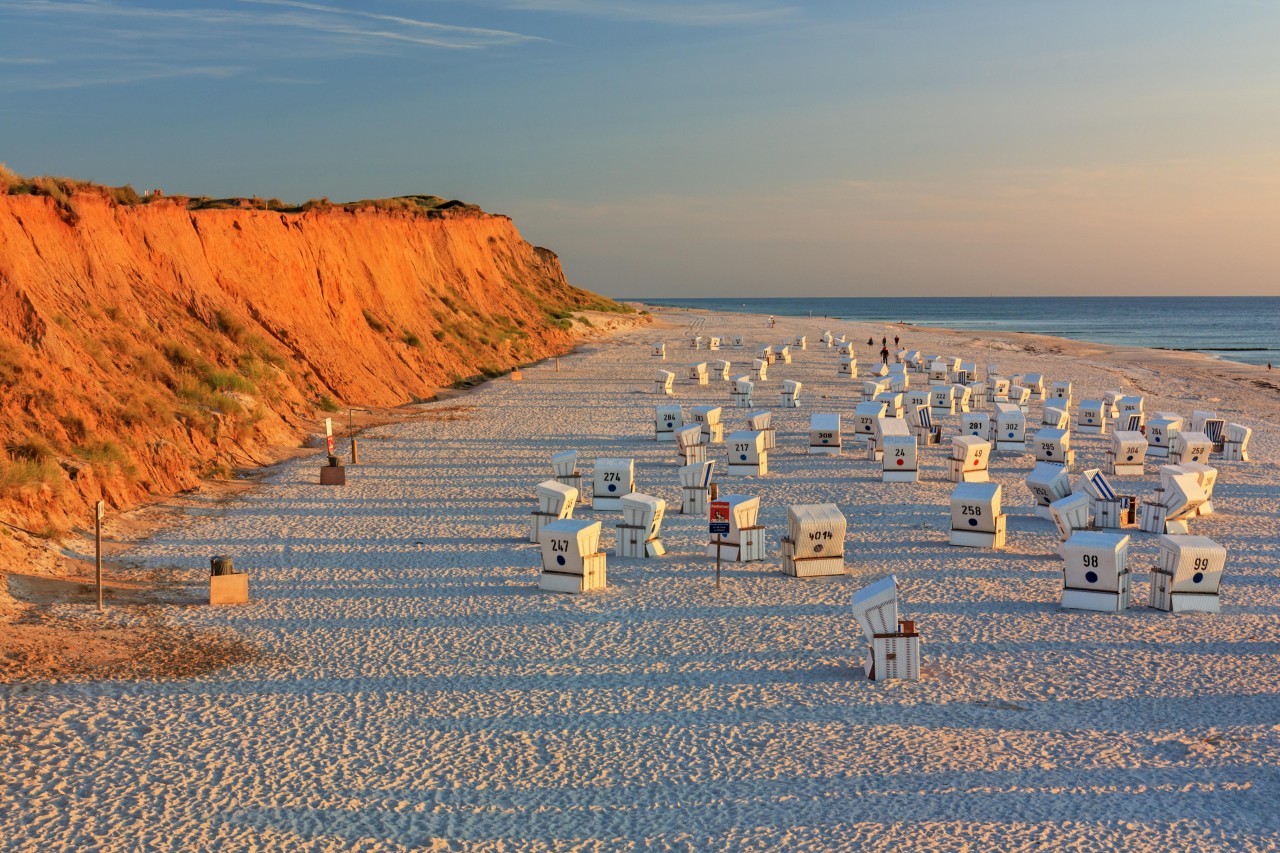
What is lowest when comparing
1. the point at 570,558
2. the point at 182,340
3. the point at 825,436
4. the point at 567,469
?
the point at 570,558

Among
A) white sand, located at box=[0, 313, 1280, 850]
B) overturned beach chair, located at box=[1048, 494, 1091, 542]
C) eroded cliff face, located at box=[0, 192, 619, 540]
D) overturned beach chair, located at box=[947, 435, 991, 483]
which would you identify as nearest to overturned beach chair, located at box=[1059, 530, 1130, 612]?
white sand, located at box=[0, 313, 1280, 850]

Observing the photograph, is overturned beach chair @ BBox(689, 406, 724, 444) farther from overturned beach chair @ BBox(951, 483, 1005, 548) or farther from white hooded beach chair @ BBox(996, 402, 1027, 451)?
overturned beach chair @ BBox(951, 483, 1005, 548)

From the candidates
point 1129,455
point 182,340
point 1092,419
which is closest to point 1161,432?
point 1129,455

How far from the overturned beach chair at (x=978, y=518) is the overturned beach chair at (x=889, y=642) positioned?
7082 millimetres

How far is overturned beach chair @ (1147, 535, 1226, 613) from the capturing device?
51.1 ft

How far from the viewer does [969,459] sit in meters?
25.2

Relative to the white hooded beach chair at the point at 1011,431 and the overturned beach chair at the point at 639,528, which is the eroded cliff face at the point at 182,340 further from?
the white hooded beach chair at the point at 1011,431

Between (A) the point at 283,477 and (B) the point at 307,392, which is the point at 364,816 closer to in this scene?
(A) the point at 283,477

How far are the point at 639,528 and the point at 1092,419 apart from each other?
21829 mm

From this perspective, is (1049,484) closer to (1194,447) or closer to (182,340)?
(1194,447)

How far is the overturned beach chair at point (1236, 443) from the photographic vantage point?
29.2 metres

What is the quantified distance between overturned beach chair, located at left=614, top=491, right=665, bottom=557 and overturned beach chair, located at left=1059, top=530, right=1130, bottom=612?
6.58m

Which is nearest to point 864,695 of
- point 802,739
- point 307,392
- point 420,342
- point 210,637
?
point 802,739

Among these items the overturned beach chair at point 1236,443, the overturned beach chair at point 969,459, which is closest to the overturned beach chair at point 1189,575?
the overturned beach chair at point 969,459
